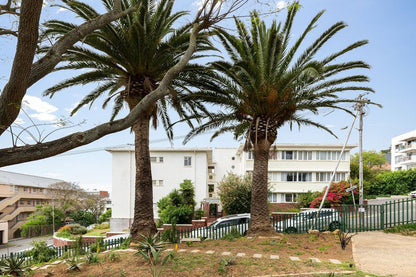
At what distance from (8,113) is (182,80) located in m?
9.01

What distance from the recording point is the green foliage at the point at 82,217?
49.3 meters

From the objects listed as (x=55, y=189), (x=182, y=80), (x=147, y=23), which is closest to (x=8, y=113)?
(x=147, y=23)

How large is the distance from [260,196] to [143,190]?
16.5 ft

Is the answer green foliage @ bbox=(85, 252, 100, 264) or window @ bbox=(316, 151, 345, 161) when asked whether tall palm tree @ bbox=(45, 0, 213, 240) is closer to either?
green foliage @ bbox=(85, 252, 100, 264)

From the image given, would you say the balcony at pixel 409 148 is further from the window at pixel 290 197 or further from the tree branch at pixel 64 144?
the tree branch at pixel 64 144

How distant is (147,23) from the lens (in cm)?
1224

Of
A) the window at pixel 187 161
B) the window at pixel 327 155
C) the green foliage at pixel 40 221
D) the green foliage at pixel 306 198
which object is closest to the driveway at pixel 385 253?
the green foliage at pixel 306 198

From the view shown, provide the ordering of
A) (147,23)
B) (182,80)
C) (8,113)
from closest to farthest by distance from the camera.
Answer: (8,113) → (147,23) → (182,80)

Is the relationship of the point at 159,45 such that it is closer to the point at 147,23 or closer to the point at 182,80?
the point at 147,23

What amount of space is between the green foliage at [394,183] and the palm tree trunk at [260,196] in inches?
1442

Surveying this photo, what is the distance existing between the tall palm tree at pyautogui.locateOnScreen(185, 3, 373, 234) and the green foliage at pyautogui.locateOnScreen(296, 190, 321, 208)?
19.1 metres

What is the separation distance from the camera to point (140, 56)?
1239 centimetres

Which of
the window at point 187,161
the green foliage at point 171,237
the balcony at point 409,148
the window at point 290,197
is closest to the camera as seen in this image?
the green foliage at point 171,237

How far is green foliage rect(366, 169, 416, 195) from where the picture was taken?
4369 cm
